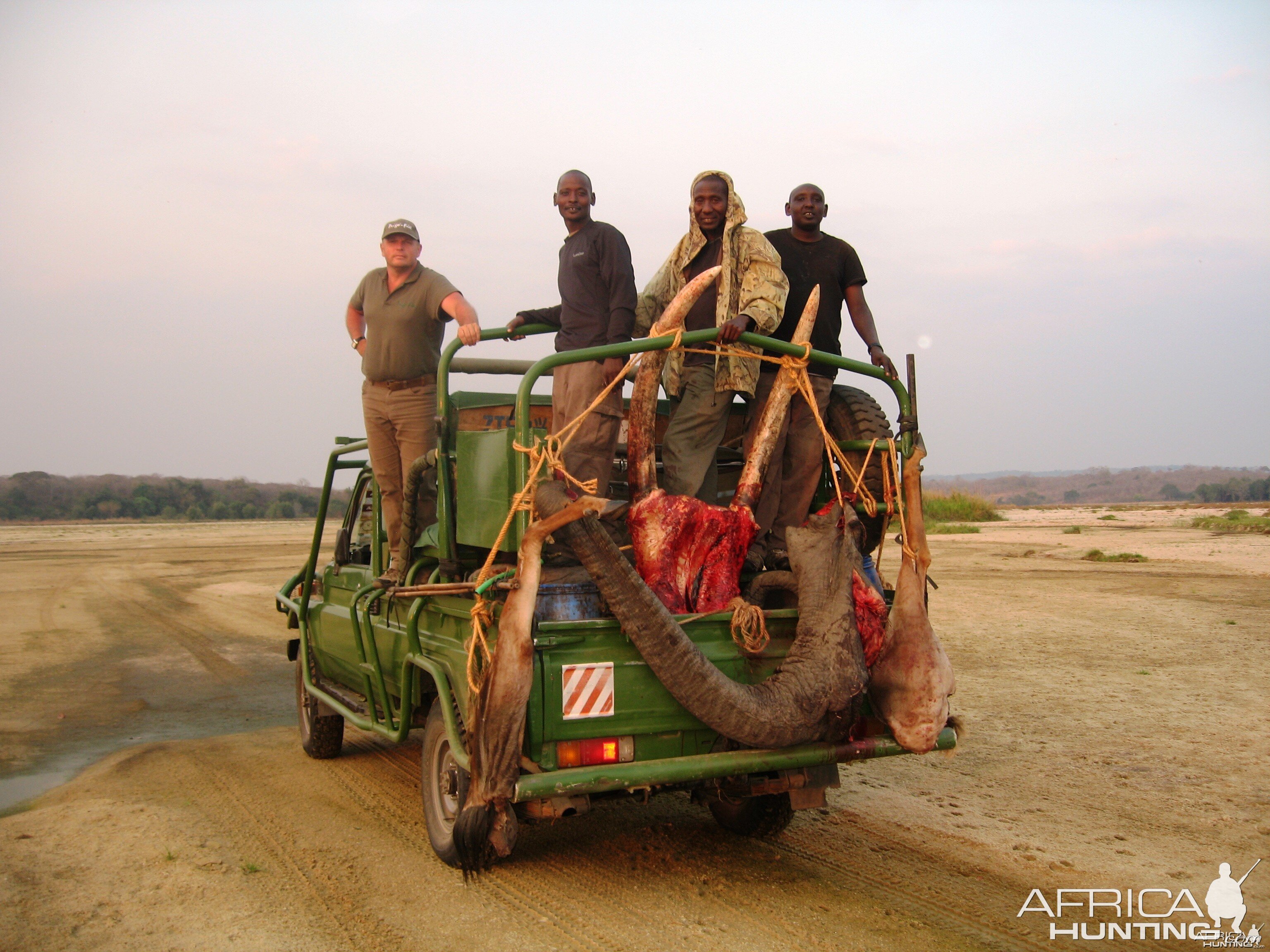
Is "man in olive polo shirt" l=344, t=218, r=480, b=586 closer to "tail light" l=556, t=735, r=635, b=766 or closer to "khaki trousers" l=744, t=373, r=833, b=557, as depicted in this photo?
"khaki trousers" l=744, t=373, r=833, b=557

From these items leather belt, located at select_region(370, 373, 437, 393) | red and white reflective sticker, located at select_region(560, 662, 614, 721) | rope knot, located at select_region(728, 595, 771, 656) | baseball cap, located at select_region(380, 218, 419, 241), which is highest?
baseball cap, located at select_region(380, 218, 419, 241)

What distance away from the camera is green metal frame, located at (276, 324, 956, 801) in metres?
3.87

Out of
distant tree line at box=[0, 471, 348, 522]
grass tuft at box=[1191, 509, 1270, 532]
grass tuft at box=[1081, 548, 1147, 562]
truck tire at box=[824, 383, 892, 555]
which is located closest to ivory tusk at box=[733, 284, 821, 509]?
truck tire at box=[824, 383, 892, 555]

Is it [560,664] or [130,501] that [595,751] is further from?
[130,501]

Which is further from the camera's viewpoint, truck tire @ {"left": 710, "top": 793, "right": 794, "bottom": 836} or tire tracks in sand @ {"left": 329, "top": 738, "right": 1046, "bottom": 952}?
truck tire @ {"left": 710, "top": 793, "right": 794, "bottom": 836}

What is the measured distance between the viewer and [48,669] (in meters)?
10.7

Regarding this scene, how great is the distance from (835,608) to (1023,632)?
824cm

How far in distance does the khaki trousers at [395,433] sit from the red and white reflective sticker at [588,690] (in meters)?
2.27

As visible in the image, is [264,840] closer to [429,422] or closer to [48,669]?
[429,422]

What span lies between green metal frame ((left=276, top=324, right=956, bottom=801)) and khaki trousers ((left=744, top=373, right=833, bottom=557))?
0.62 feet

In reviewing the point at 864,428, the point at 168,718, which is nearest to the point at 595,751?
the point at 864,428

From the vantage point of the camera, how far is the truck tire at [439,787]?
175 inches

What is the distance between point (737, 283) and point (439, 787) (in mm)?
2805

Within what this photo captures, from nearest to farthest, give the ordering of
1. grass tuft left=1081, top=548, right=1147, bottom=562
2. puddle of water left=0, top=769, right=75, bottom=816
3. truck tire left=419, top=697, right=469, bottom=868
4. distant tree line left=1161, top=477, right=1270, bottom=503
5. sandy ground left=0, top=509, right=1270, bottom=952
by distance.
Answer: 1. sandy ground left=0, top=509, right=1270, bottom=952
2. truck tire left=419, top=697, right=469, bottom=868
3. puddle of water left=0, top=769, right=75, bottom=816
4. grass tuft left=1081, top=548, right=1147, bottom=562
5. distant tree line left=1161, top=477, right=1270, bottom=503
